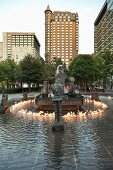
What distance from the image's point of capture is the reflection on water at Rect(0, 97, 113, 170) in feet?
33.1

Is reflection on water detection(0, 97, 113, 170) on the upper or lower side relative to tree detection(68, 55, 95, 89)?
lower

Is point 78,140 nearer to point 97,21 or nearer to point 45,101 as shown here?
point 45,101

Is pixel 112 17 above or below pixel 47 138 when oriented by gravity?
above

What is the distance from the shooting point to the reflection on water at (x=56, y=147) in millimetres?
10094

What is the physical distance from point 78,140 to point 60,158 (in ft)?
10.4

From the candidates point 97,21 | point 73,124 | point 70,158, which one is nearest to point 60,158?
point 70,158

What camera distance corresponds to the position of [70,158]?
10.8m

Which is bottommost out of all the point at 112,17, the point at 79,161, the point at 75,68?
the point at 79,161

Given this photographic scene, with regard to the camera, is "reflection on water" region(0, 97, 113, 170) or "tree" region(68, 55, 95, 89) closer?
"reflection on water" region(0, 97, 113, 170)

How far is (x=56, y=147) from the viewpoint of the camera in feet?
41.3

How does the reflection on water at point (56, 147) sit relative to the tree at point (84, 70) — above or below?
below

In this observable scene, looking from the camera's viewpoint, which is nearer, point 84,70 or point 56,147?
point 56,147

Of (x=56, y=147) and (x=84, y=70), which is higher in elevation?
(x=84, y=70)

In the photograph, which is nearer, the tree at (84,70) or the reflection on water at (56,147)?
the reflection on water at (56,147)
